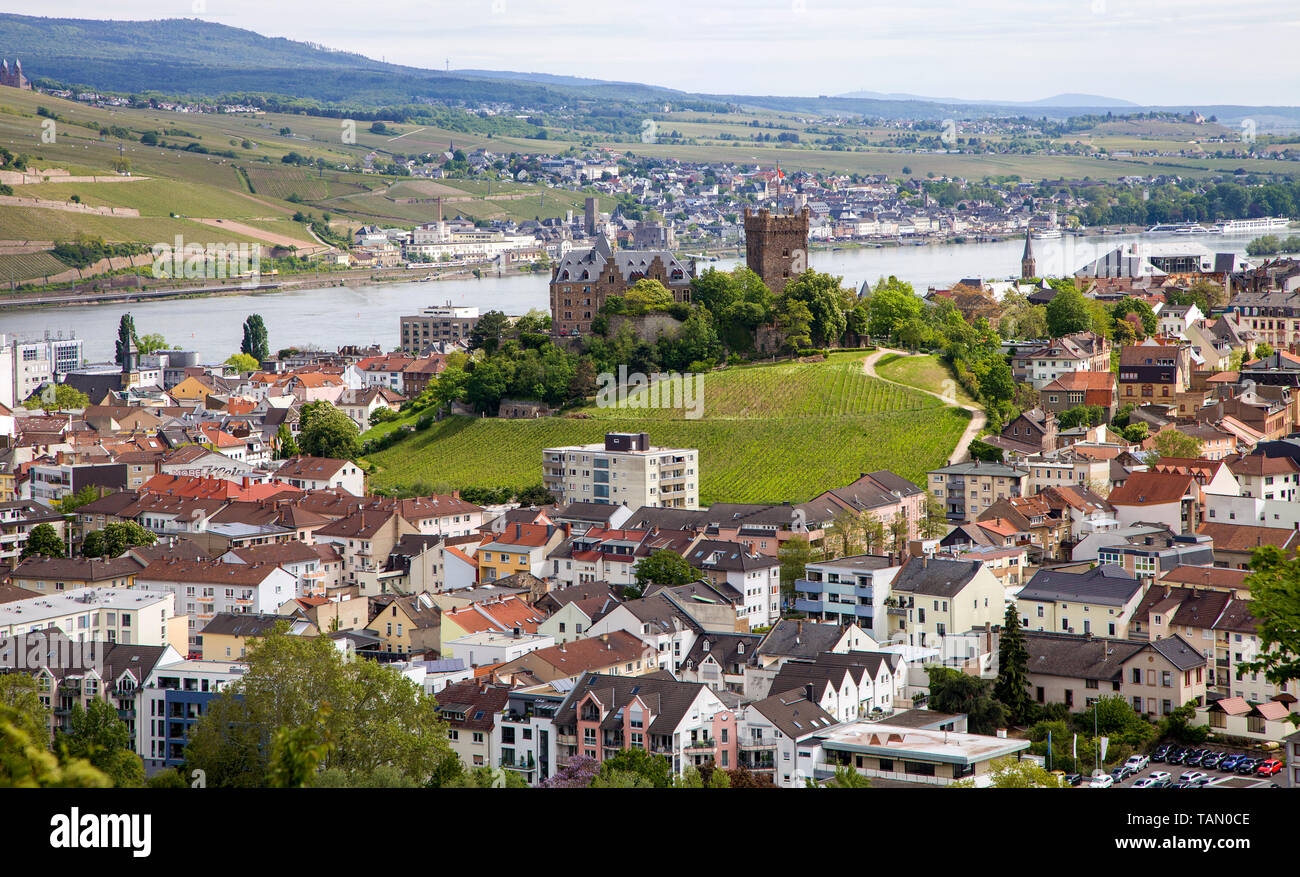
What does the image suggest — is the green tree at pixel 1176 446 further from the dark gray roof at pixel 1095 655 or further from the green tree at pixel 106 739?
the green tree at pixel 106 739

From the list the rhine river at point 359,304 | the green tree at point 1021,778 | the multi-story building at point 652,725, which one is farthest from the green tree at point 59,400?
the green tree at point 1021,778

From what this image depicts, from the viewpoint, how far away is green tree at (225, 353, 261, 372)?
41.1 meters

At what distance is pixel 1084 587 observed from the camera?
16984mm

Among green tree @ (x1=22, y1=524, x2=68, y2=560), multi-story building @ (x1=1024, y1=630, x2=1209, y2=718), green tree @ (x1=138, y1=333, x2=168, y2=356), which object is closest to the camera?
multi-story building @ (x1=1024, y1=630, x2=1209, y2=718)

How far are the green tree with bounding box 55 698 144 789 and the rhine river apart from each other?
31918mm

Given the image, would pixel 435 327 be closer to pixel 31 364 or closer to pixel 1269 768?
pixel 31 364

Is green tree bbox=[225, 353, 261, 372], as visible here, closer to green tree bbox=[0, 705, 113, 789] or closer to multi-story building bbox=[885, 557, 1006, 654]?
multi-story building bbox=[885, 557, 1006, 654]

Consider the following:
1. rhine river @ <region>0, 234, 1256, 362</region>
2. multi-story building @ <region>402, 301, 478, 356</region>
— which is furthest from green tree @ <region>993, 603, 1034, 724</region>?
rhine river @ <region>0, 234, 1256, 362</region>

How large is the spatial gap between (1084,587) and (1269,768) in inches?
165

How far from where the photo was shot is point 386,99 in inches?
5669

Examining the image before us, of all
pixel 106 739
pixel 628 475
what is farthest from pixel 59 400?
pixel 106 739

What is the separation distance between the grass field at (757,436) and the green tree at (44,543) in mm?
5939

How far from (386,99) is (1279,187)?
80.3 metres
